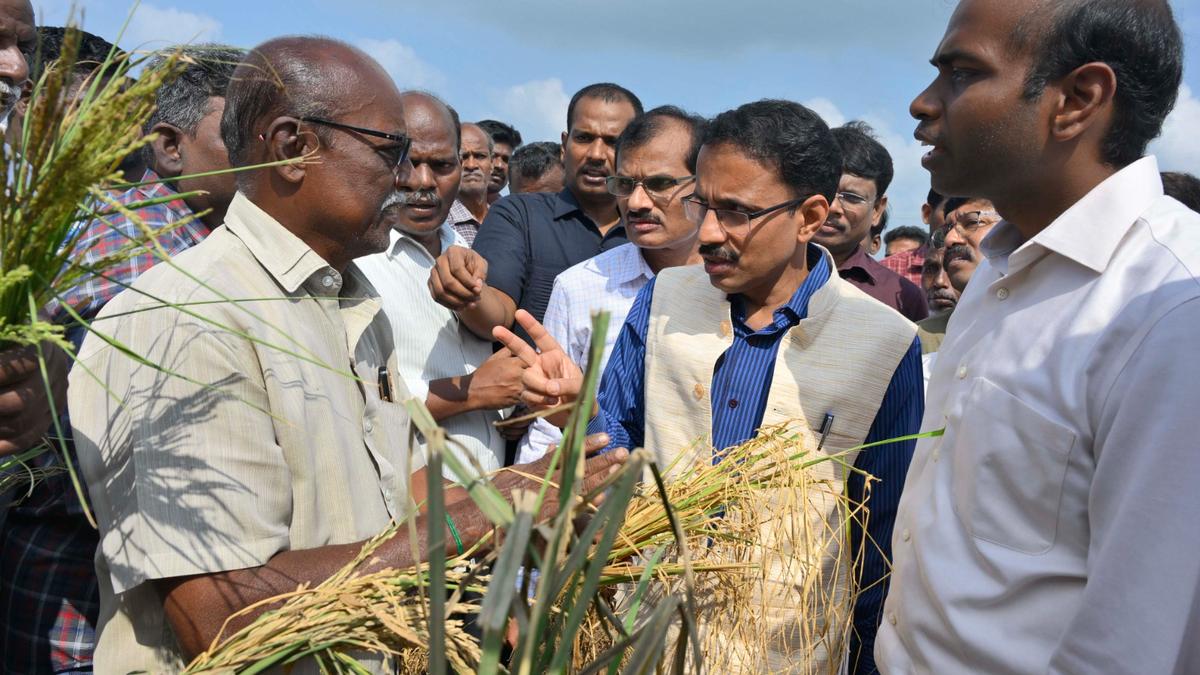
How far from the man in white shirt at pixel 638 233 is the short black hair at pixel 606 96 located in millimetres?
977

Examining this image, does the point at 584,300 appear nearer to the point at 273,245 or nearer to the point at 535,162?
the point at 273,245

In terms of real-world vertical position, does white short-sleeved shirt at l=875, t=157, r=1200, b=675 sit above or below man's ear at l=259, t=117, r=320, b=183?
below

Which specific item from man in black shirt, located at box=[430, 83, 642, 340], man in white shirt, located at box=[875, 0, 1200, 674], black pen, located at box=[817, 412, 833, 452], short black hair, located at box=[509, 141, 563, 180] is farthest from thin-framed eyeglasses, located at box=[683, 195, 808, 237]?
short black hair, located at box=[509, 141, 563, 180]

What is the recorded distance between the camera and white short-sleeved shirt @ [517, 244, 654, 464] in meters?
3.78

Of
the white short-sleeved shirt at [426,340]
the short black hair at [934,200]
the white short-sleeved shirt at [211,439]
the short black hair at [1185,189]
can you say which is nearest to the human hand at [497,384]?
the white short-sleeved shirt at [426,340]

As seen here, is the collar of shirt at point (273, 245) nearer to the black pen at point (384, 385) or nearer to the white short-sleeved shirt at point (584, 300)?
the black pen at point (384, 385)

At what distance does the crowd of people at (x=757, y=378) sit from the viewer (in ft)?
5.32

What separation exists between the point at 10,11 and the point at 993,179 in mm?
2689

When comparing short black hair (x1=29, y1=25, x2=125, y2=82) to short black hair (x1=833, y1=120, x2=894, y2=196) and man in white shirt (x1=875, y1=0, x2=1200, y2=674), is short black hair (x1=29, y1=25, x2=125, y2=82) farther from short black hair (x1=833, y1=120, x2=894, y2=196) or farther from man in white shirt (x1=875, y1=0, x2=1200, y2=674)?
short black hair (x1=833, y1=120, x2=894, y2=196)

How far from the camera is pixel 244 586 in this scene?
5.72 feet

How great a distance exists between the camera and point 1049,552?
1.70m

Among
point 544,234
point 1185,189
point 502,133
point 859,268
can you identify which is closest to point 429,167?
point 544,234

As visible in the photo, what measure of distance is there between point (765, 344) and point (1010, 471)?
121 centimetres

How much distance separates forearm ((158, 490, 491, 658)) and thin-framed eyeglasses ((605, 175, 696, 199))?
2.53 metres
